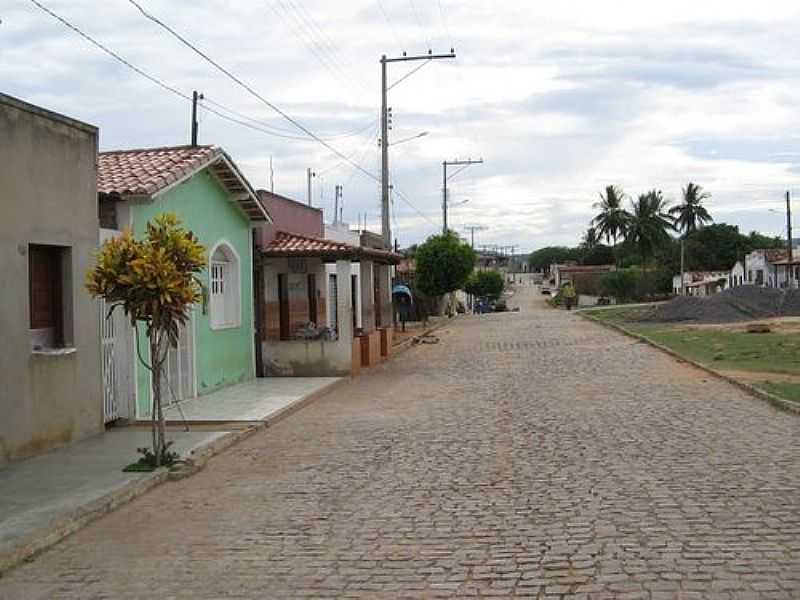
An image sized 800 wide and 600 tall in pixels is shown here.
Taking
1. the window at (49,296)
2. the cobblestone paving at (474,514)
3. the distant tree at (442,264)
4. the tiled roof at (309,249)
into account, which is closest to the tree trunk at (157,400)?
the cobblestone paving at (474,514)

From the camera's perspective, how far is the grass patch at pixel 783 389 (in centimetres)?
1566

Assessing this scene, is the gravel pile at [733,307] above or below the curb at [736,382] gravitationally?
above

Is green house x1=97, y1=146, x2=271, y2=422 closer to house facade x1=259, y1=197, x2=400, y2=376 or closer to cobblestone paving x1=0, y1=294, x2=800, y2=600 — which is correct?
house facade x1=259, y1=197, x2=400, y2=376

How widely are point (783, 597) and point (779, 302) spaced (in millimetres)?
49926

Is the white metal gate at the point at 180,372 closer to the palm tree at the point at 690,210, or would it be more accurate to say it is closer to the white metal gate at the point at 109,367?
the white metal gate at the point at 109,367

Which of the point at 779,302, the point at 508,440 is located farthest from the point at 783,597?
the point at 779,302

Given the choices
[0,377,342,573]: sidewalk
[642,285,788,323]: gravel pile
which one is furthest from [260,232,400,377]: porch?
[642,285,788,323]: gravel pile

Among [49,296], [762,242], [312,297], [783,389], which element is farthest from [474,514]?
[762,242]

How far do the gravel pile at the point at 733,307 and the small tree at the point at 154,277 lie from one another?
4022cm

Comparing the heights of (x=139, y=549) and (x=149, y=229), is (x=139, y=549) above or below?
below

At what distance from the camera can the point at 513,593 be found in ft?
19.9

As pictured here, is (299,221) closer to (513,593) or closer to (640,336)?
(640,336)

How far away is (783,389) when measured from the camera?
16781mm

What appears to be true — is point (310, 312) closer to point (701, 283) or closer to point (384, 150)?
point (384, 150)
